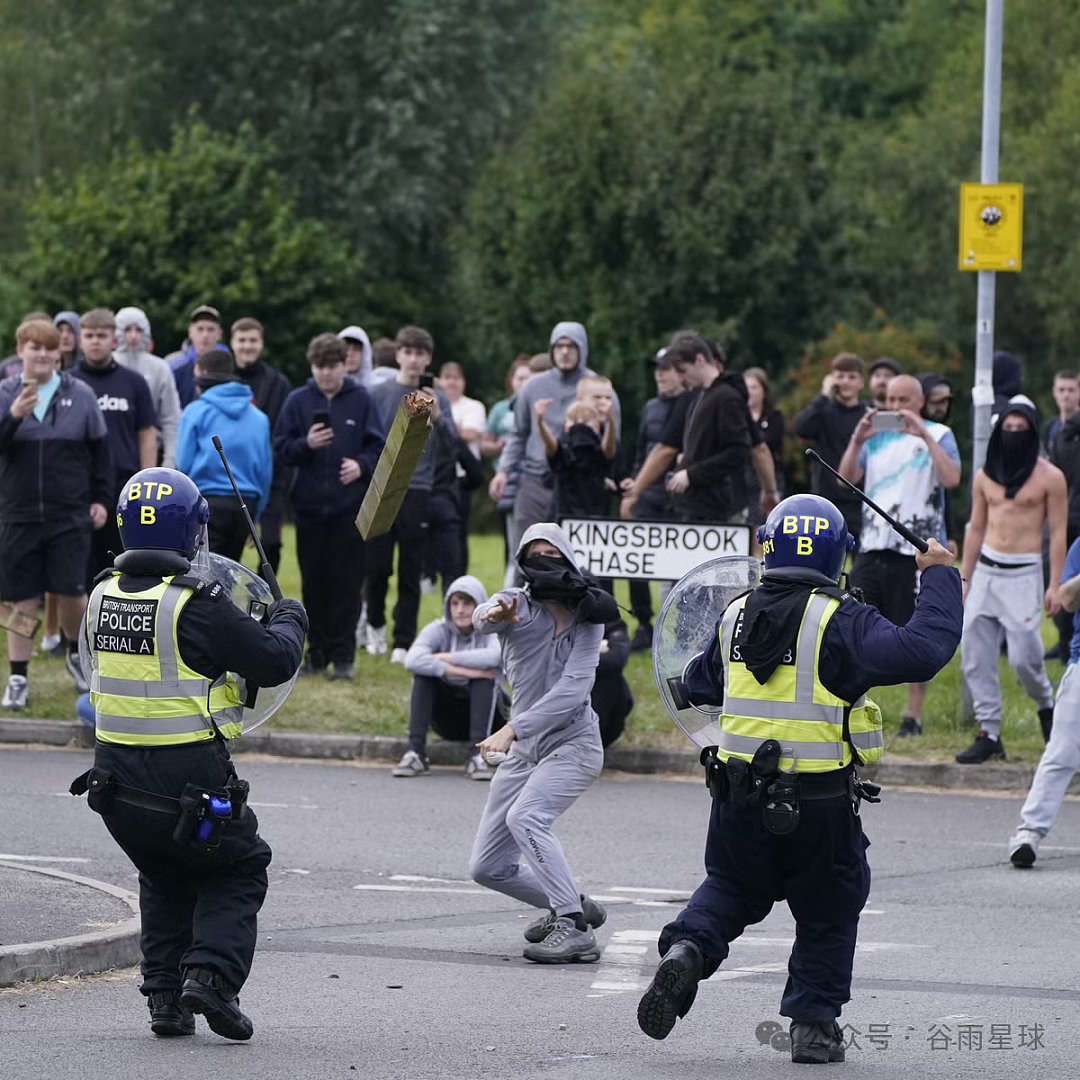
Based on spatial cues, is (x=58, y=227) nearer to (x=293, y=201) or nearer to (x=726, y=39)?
(x=293, y=201)

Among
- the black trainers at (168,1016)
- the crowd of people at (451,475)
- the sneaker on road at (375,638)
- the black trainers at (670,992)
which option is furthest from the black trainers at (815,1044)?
the sneaker on road at (375,638)

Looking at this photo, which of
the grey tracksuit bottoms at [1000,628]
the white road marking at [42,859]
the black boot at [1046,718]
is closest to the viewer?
the white road marking at [42,859]

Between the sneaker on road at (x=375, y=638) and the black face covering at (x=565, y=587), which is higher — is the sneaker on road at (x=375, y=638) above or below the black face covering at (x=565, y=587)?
below

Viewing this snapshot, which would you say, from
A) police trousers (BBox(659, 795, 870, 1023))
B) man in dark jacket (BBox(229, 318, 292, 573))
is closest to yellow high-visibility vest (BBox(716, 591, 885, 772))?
police trousers (BBox(659, 795, 870, 1023))

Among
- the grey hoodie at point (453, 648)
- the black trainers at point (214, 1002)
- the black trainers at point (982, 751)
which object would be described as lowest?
the black trainers at point (982, 751)

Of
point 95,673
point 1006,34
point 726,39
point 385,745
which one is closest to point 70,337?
point 385,745

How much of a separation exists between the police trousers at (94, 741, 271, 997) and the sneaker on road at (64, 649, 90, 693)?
6949 mm

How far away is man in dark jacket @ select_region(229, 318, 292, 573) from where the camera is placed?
15.5 meters

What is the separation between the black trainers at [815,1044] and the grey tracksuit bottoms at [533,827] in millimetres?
1769

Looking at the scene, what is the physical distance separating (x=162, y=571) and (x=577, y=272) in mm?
38841

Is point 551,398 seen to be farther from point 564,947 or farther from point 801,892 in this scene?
point 801,892

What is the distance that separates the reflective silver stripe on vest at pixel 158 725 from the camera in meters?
6.91

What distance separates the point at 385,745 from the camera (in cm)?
1348

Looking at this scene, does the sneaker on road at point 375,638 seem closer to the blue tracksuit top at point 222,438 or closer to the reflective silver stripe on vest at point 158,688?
the blue tracksuit top at point 222,438
